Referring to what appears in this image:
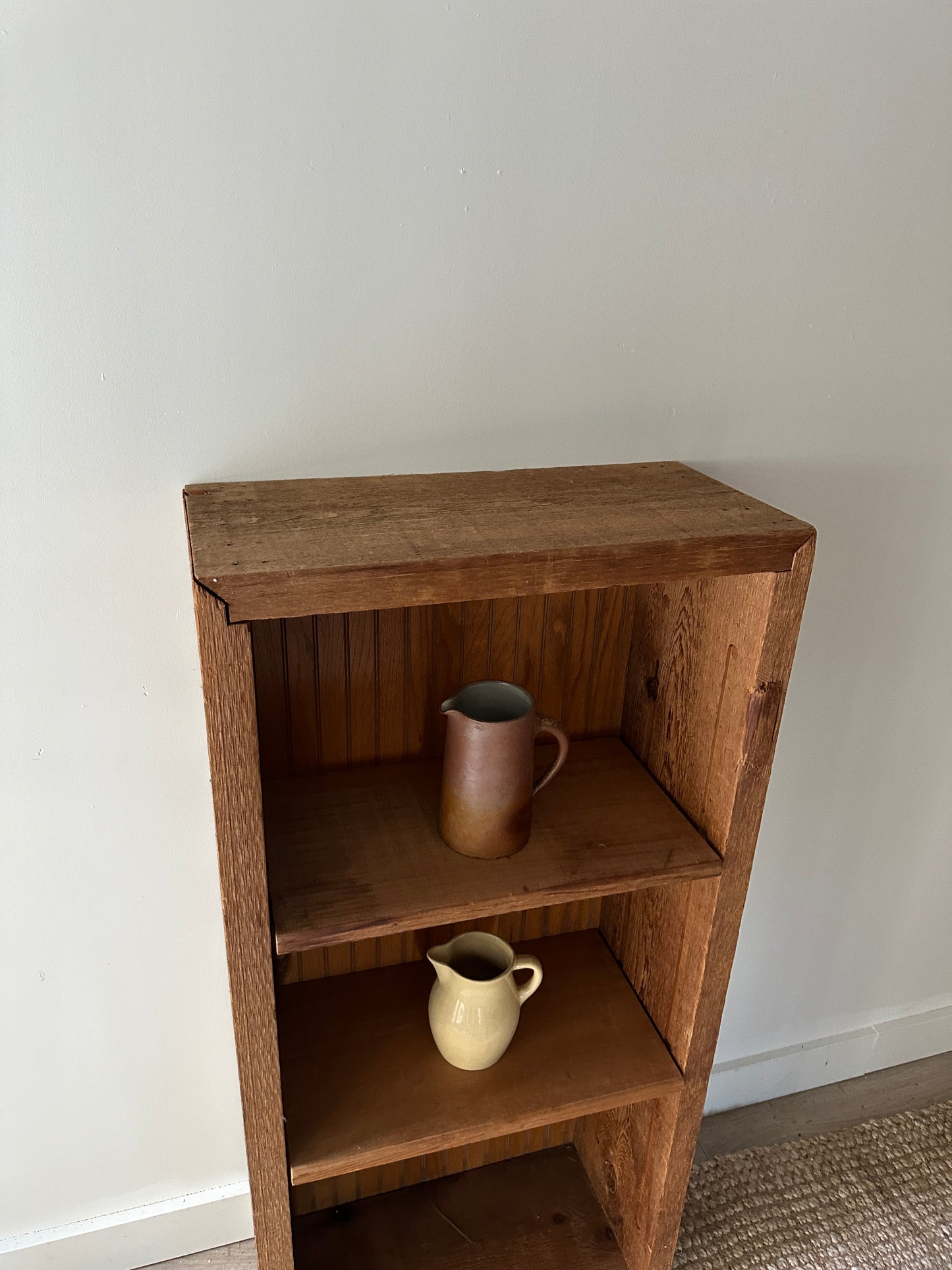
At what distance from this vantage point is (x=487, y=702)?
0.95m

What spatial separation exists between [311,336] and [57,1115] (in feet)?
3.29

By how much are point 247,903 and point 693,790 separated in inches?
18.9

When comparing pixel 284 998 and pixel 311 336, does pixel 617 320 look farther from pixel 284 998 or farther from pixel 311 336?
pixel 284 998

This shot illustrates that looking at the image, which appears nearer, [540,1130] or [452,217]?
[452,217]

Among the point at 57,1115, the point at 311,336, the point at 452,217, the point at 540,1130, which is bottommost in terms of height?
the point at 540,1130

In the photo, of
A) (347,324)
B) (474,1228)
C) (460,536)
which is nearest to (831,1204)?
(474,1228)

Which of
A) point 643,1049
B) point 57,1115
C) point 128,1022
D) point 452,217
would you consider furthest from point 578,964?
point 452,217

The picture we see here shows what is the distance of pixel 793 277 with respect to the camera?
99 centimetres

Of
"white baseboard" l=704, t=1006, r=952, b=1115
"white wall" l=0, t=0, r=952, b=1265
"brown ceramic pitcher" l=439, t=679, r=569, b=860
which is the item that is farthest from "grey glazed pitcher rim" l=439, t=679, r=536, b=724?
"white baseboard" l=704, t=1006, r=952, b=1115

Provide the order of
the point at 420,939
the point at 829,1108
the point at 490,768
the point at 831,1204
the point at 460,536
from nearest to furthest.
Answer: the point at 460,536, the point at 490,768, the point at 420,939, the point at 831,1204, the point at 829,1108

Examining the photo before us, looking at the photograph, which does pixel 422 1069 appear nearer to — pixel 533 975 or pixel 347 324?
pixel 533 975

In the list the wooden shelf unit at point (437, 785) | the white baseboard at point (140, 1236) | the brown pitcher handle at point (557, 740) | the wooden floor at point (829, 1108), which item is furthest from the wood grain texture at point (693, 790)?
the white baseboard at point (140, 1236)

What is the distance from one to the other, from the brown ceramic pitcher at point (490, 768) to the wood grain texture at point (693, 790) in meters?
0.16

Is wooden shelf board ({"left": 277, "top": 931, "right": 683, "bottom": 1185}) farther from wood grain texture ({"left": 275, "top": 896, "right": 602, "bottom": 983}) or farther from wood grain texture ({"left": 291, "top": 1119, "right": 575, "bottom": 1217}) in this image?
wood grain texture ({"left": 291, "top": 1119, "right": 575, "bottom": 1217})
